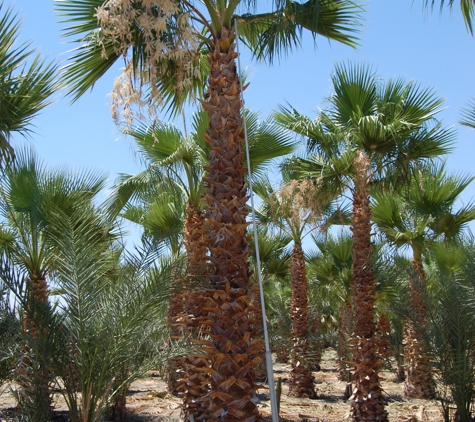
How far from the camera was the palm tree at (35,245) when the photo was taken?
21.7 feet

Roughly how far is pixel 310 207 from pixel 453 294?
135 inches

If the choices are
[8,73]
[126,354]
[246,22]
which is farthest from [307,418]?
[8,73]

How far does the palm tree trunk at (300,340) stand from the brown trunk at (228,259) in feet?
29.5

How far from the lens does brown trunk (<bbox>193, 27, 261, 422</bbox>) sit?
5.61 metres

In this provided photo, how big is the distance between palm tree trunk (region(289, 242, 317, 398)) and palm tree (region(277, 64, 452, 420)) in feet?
14.5

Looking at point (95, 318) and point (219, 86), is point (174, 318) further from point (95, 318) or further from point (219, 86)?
point (219, 86)

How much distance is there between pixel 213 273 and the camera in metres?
6.07

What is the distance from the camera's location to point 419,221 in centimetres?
1407

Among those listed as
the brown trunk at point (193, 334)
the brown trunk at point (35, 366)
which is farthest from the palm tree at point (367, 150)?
the brown trunk at point (35, 366)

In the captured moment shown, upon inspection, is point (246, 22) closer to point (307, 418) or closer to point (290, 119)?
point (290, 119)

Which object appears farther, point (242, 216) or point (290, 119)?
point (290, 119)

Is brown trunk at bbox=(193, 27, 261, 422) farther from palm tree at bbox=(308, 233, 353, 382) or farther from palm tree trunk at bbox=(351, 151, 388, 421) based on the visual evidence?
palm tree at bbox=(308, 233, 353, 382)

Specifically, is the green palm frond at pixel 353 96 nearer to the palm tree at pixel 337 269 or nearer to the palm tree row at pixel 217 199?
the palm tree row at pixel 217 199

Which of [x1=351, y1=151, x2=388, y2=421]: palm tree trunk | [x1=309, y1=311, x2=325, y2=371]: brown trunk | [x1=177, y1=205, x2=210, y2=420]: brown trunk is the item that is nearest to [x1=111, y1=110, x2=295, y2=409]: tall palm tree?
[x1=177, y1=205, x2=210, y2=420]: brown trunk
